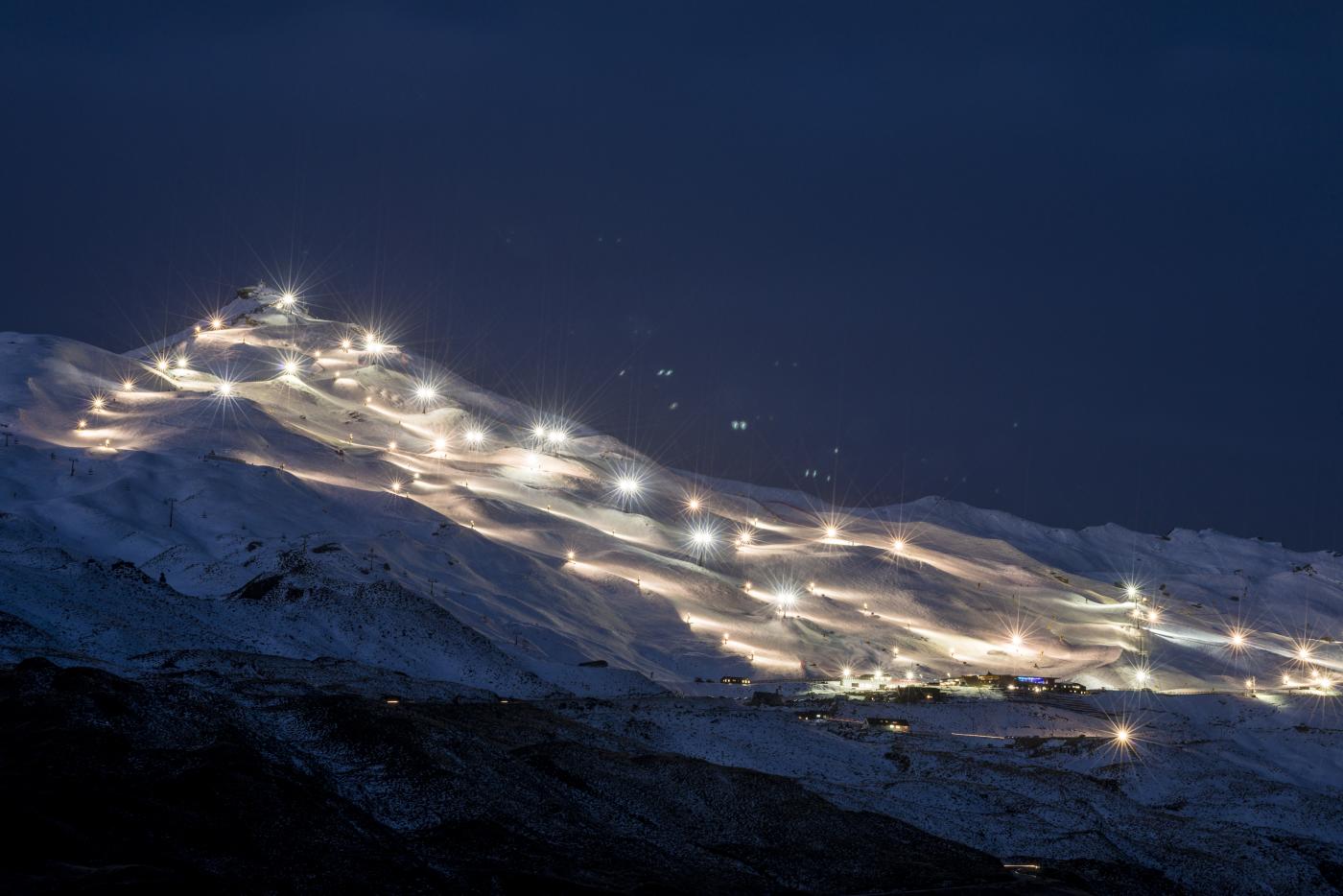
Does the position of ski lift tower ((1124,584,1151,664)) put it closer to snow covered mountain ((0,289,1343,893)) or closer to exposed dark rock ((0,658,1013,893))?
snow covered mountain ((0,289,1343,893))

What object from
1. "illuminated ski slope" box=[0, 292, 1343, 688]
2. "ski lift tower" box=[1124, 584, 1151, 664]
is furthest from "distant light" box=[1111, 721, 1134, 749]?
"ski lift tower" box=[1124, 584, 1151, 664]

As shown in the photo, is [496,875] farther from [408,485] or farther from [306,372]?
[306,372]

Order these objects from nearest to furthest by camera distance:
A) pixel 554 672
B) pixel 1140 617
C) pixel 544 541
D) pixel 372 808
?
pixel 372 808, pixel 554 672, pixel 544 541, pixel 1140 617

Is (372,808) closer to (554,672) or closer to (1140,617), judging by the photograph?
(554,672)

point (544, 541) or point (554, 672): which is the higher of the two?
point (544, 541)

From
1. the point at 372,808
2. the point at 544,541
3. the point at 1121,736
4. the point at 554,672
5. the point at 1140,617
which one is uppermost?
the point at 1140,617

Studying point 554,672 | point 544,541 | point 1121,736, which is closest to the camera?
point 1121,736

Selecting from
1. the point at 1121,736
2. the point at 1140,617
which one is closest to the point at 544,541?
the point at 1121,736

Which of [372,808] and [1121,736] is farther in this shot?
[1121,736]
